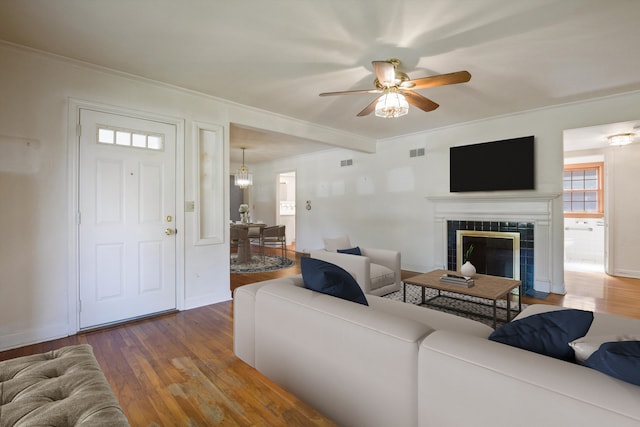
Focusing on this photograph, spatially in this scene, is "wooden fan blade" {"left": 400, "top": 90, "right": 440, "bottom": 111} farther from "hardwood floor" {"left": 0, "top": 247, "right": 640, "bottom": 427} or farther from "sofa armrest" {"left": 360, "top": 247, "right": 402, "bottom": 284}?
"hardwood floor" {"left": 0, "top": 247, "right": 640, "bottom": 427}

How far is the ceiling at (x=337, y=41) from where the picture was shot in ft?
7.07

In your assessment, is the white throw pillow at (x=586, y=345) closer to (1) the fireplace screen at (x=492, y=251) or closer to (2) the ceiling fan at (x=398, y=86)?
(2) the ceiling fan at (x=398, y=86)

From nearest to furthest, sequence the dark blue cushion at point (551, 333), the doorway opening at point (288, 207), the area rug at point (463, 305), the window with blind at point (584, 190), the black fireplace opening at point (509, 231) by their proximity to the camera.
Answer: the dark blue cushion at point (551, 333) → the area rug at point (463, 305) → the black fireplace opening at point (509, 231) → the window with blind at point (584, 190) → the doorway opening at point (288, 207)

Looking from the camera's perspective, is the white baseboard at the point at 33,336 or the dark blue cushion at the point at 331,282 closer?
the dark blue cushion at the point at 331,282

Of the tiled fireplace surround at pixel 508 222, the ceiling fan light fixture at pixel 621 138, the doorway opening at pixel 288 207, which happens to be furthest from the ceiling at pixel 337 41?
the doorway opening at pixel 288 207

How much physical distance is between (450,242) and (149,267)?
14.7ft

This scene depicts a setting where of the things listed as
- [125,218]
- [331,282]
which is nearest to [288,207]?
[125,218]

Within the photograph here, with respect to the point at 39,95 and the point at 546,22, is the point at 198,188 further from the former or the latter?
the point at 546,22

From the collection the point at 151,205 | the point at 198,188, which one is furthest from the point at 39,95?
the point at 198,188

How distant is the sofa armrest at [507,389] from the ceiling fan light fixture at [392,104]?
218 cm

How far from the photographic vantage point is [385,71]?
2502 millimetres

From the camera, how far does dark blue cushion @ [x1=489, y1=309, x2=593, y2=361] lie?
112 centimetres

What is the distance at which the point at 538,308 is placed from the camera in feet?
6.68

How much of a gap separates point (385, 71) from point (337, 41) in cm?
48
